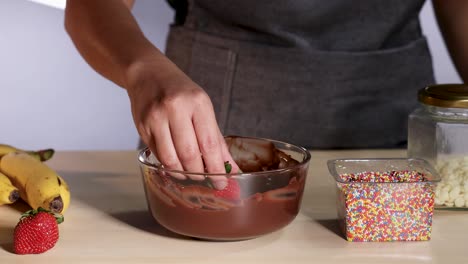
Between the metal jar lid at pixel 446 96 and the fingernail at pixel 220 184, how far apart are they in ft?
1.14

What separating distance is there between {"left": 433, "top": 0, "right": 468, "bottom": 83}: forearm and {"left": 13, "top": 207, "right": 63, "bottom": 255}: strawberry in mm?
900

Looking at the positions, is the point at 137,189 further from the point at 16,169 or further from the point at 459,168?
the point at 459,168

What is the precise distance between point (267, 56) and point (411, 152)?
433 mm

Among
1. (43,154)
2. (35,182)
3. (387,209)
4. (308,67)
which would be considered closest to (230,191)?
(387,209)

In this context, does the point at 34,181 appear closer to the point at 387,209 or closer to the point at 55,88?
the point at 387,209

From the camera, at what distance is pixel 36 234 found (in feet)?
3.13

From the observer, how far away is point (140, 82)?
1.05m

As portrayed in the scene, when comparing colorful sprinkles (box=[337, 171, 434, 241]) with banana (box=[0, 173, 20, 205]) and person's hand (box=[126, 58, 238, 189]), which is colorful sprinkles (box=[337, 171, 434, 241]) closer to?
person's hand (box=[126, 58, 238, 189])

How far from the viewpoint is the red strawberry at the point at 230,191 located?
0.96 metres

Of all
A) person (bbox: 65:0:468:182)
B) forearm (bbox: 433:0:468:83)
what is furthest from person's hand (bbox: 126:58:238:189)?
forearm (bbox: 433:0:468:83)

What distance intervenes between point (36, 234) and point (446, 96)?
58 centimetres

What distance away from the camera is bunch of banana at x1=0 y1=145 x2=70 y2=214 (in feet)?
3.56

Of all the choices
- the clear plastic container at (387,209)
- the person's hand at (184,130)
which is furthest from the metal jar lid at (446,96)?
the person's hand at (184,130)

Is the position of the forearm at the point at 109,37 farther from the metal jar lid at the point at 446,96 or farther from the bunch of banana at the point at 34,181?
the metal jar lid at the point at 446,96
